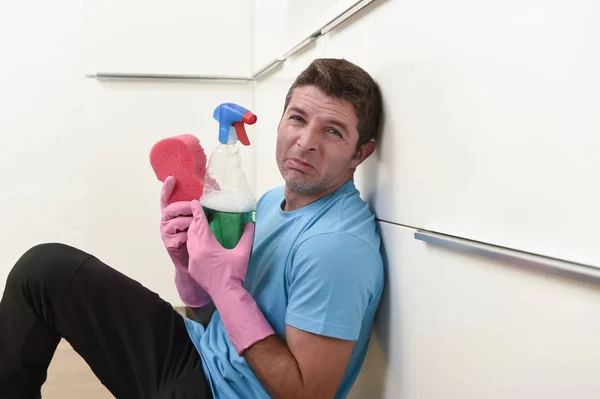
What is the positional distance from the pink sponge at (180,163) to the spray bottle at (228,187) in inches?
1.8

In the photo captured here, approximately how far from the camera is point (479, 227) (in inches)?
23.6

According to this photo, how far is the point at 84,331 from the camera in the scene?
0.90 metres

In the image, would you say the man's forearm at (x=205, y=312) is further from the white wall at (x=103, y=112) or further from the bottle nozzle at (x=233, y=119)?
the white wall at (x=103, y=112)

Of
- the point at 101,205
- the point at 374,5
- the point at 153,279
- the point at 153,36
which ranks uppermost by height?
the point at 153,36

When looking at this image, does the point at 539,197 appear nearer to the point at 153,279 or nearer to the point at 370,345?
the point at 370,345

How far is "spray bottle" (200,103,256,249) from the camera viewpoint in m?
0.89

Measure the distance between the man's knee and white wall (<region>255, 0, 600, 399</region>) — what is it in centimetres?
55

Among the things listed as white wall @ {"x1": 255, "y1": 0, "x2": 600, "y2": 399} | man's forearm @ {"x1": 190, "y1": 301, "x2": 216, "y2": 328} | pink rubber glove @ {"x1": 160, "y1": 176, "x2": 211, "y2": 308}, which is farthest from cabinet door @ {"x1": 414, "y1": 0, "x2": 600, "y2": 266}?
man's forearm @ {"x1": 190, "y1": 301, "x2": 216, "y2": 328}

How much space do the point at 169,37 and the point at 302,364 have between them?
4.70 feet

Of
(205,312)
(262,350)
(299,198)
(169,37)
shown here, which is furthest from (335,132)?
(169,37)

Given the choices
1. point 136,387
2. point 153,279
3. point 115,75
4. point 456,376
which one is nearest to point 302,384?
point 456,376

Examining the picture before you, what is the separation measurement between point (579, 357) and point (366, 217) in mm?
444

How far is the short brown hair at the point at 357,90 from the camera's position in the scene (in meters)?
0.86

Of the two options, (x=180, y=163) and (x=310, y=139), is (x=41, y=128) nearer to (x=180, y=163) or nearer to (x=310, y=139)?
(x=180, y=163)
